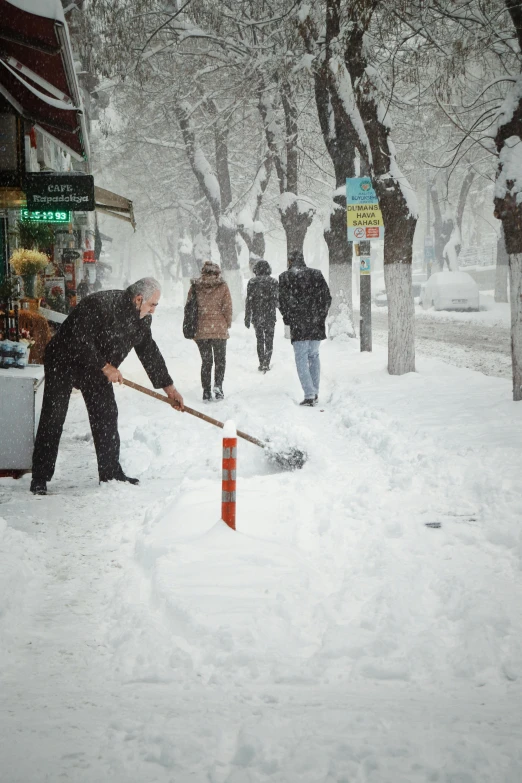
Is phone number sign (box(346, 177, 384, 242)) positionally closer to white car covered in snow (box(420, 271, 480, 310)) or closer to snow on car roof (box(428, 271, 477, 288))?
white car covered in snow (box(420, 271, 480, 310))

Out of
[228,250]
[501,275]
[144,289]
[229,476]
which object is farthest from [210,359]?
[501,275]

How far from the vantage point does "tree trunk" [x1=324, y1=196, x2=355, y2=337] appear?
15773 mm

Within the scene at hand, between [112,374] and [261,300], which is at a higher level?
[261,300]

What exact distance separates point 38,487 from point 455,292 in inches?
960

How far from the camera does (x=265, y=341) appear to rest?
12.6 meters

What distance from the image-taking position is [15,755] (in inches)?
95.9

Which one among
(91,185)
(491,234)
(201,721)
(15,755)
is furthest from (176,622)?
(491,234)

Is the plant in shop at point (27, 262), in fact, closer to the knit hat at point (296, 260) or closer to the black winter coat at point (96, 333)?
the knit hat at point (296, 260)

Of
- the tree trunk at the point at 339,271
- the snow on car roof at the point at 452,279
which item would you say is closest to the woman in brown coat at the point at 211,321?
the tree trunk at the point at 339,271

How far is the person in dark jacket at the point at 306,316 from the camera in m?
9.47

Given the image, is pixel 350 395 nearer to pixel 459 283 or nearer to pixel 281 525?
pixel 281 525

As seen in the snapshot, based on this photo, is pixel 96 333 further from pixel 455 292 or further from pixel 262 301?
pixel 455 292

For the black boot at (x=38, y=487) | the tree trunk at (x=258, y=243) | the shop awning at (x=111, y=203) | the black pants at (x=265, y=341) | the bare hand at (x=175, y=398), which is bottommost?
the black boot at (x=38, y=487)

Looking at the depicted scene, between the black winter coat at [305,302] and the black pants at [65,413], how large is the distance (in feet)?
12.8
